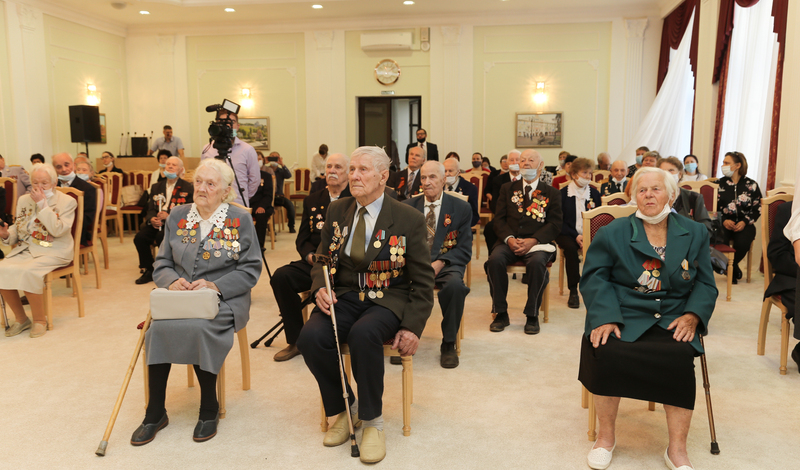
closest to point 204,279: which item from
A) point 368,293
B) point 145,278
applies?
point 368,293

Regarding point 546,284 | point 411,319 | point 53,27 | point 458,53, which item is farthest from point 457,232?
point 53,27

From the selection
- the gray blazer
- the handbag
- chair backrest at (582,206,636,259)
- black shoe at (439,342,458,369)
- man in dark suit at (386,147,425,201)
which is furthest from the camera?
man in dark suit at (386,147,425,201)

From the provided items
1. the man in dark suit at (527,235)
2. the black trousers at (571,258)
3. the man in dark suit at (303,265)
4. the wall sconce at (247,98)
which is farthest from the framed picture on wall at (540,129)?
the man in dark suit at (303,265)

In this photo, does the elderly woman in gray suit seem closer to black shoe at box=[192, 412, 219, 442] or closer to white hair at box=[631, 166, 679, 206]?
black shoe at box=[192, 412, 219, 442]

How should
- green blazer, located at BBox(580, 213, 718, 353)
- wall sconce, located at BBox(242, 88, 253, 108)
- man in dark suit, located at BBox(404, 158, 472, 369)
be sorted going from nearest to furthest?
green blazer, located at BBox(580, 213, 718, 353) → man in dark suit, located at BBox(404, 158, 472, 369) → wall sconce, located at BBox(242, 88, 253, 108)

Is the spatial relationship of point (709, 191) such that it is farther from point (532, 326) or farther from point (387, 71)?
point (387, 71)

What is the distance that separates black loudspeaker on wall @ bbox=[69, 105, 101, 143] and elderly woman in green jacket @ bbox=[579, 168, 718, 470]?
32.3 ft

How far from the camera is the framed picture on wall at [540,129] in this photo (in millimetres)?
10688

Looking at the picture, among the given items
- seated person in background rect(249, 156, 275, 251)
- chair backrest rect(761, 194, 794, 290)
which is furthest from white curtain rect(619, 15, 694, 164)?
seated person in background rect(249, 156, 275, 251)

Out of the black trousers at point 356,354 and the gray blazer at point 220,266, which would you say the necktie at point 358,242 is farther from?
the gray blazer at point 220,266

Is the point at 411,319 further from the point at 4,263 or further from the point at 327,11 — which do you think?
the point at 327,11

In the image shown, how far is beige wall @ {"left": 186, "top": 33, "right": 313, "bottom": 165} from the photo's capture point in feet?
A: 36.9

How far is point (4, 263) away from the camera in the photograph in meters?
4.01

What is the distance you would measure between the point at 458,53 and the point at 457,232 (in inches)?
297
